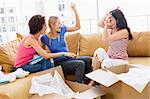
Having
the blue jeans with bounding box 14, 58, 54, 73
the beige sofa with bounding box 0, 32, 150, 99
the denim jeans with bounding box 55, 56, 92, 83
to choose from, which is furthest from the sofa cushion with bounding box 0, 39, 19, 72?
the denim jeans with bounding box 55, 56, 92, 83

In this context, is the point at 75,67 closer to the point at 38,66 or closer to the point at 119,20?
the point at 38,66

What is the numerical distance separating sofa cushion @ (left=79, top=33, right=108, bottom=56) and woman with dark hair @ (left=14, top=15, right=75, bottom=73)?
71 cm

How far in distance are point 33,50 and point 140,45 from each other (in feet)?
4.68

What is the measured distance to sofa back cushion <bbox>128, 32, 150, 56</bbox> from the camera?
2961mm

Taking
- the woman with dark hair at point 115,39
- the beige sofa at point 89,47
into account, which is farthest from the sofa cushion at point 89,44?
the woman with dark hair at point 115,39

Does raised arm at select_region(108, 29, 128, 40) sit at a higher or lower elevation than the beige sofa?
higher

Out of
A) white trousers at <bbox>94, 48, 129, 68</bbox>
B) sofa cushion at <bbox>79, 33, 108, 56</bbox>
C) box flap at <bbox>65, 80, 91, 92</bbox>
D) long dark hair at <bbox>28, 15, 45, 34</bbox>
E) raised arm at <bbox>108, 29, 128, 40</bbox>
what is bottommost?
box flap at <bbox>65, 80, 91, 92</bbox>

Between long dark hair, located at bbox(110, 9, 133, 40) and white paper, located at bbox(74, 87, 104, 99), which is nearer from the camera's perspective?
white paper, located at bbox(74, 87, 104, 99)

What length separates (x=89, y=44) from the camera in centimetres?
312

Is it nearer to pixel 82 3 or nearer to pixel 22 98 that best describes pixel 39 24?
pixel 22 98

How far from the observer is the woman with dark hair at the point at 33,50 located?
7.66 ft

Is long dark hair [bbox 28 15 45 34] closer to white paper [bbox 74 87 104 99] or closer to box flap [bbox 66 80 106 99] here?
box flap [bbox 66 80 106 99]

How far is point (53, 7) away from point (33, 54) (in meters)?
2.14

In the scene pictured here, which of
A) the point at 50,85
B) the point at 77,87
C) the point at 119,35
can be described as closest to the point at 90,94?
the point at 77,87
